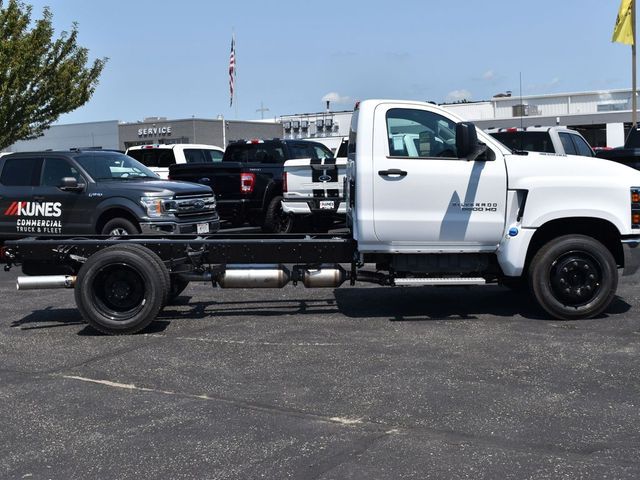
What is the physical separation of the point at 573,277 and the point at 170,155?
49.8 feet

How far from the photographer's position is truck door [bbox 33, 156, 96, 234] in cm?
1257

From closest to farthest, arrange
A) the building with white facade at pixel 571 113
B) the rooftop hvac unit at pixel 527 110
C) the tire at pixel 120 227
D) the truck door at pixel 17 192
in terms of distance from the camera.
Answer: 1. the tire at pixel 120 227
2. the truck door at pixel 17 192
3. the building with white facade at pixel 571 113
4. the rooftop hvac unit at pixel 527 110

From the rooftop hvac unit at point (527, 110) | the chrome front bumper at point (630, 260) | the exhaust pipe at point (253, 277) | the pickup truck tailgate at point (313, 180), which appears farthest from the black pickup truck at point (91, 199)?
the rooftop hvac unit at point (527, 110)

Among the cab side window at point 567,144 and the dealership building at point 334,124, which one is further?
the dealership building at point 334,124

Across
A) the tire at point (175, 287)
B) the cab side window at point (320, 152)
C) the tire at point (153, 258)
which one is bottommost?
the tire at point (175, 287)

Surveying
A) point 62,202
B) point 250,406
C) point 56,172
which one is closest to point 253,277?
point 250,406

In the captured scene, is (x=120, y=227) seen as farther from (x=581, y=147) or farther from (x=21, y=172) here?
(x=581, y=147)

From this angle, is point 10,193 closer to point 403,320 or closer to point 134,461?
point 403,320

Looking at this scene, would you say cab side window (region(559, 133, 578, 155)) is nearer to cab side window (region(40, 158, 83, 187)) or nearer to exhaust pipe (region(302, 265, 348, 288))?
exhaust pipe (region(302, 265, 348, 288))

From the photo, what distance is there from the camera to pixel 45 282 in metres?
8.06

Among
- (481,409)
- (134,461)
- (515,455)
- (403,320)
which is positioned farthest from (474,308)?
(134,461)

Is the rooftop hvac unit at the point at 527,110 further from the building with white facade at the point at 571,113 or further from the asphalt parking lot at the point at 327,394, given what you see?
the asphalt parking lot at the point at 327,394

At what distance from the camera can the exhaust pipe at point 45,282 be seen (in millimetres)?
8055

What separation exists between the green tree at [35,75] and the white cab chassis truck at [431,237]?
19670mm
